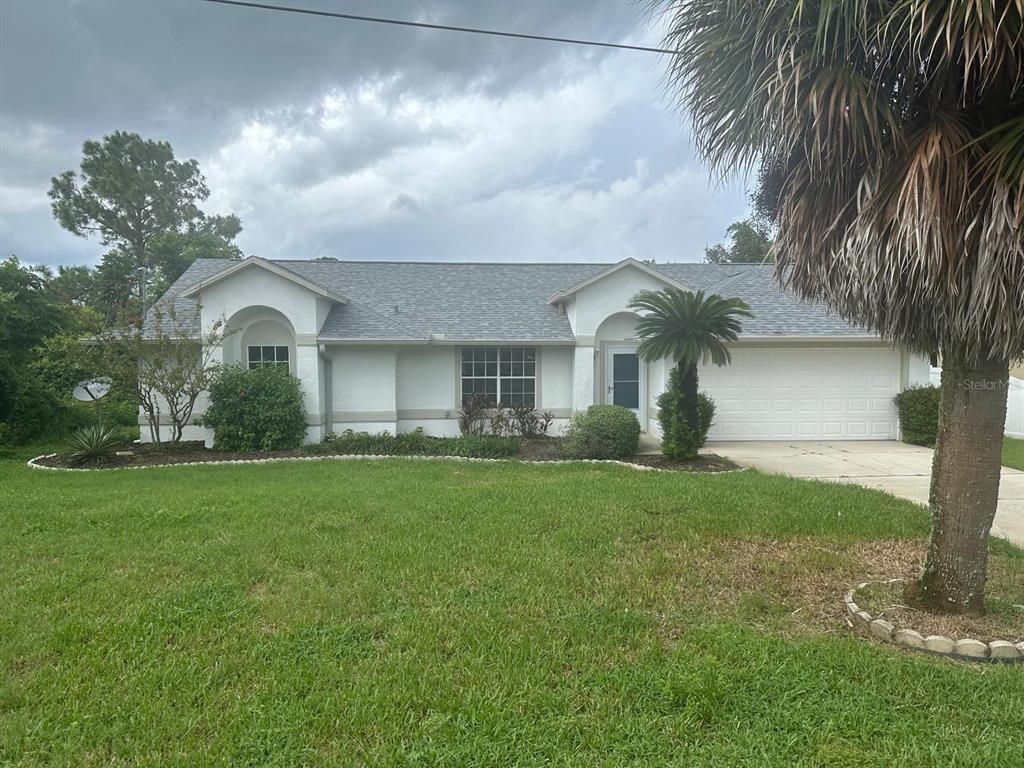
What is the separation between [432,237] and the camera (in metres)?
27.2

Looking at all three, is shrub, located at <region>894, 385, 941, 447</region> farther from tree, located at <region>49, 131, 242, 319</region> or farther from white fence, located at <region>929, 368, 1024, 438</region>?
tree, located at <region>49, 131, 242, 319</region>

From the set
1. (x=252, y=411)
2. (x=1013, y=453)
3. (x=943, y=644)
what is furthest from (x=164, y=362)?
(x=1013, y=453)

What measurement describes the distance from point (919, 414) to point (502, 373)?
31.8 feet

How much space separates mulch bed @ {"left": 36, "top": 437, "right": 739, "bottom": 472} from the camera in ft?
35.2

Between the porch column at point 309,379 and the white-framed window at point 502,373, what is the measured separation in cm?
352

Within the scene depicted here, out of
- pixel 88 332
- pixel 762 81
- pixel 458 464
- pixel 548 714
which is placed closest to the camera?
pixel 548 714

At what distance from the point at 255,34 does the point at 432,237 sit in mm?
15735

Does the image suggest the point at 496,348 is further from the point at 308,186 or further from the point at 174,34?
the point at 308,186

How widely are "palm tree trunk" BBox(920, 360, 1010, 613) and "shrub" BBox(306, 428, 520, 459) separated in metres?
8.25

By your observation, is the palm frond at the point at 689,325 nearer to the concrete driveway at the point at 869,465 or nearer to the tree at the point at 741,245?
the concrete driveway at the point at 869,465

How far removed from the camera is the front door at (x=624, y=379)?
1432 cm

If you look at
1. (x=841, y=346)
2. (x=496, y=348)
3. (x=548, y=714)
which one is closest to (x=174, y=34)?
(x=496, y=348)

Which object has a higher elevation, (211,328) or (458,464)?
(211,328)

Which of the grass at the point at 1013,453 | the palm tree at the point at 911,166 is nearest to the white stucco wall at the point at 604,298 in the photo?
the grass at the point at 1013,453
